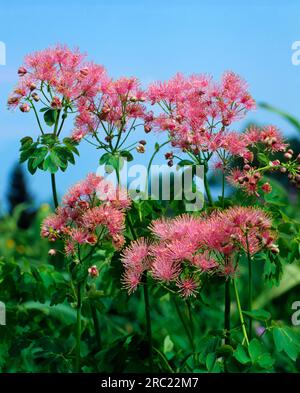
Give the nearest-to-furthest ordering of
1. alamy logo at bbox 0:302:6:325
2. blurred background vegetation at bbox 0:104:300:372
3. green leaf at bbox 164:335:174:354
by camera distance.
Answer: blurred background vegetation at bbox 0:104:300:372 → alamy logo at bbox 0:302:6:325 → green leaf at bbox 164:335:174:354

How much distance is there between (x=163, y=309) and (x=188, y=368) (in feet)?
6.10

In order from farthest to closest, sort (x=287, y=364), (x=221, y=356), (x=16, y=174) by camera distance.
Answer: (x=16, y=174) < (x=287, y=364) < (x=221, y=356)

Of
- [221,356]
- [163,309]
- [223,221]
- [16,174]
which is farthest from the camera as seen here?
[16,174]

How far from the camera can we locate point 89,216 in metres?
1.95

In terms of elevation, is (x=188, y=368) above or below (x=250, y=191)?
below

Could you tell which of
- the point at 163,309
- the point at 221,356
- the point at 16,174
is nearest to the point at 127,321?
the point at 163,309

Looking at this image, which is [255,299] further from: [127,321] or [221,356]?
[221,356]

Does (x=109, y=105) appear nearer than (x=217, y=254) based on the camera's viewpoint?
No

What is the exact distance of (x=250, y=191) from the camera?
205 cm

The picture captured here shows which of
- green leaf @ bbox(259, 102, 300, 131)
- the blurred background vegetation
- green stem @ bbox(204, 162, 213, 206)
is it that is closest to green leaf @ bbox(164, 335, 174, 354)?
the blurred background vegetation

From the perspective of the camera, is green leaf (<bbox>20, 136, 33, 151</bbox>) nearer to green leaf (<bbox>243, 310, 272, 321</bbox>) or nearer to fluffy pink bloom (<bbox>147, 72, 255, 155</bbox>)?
fluffy pink bloom (<bbox>147, 72, 255, 155</bbox>)

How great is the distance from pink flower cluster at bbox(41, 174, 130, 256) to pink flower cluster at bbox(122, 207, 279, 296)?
0.28 feet

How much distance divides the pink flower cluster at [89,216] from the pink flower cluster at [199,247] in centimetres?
9

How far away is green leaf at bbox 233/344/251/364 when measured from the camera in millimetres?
1941
